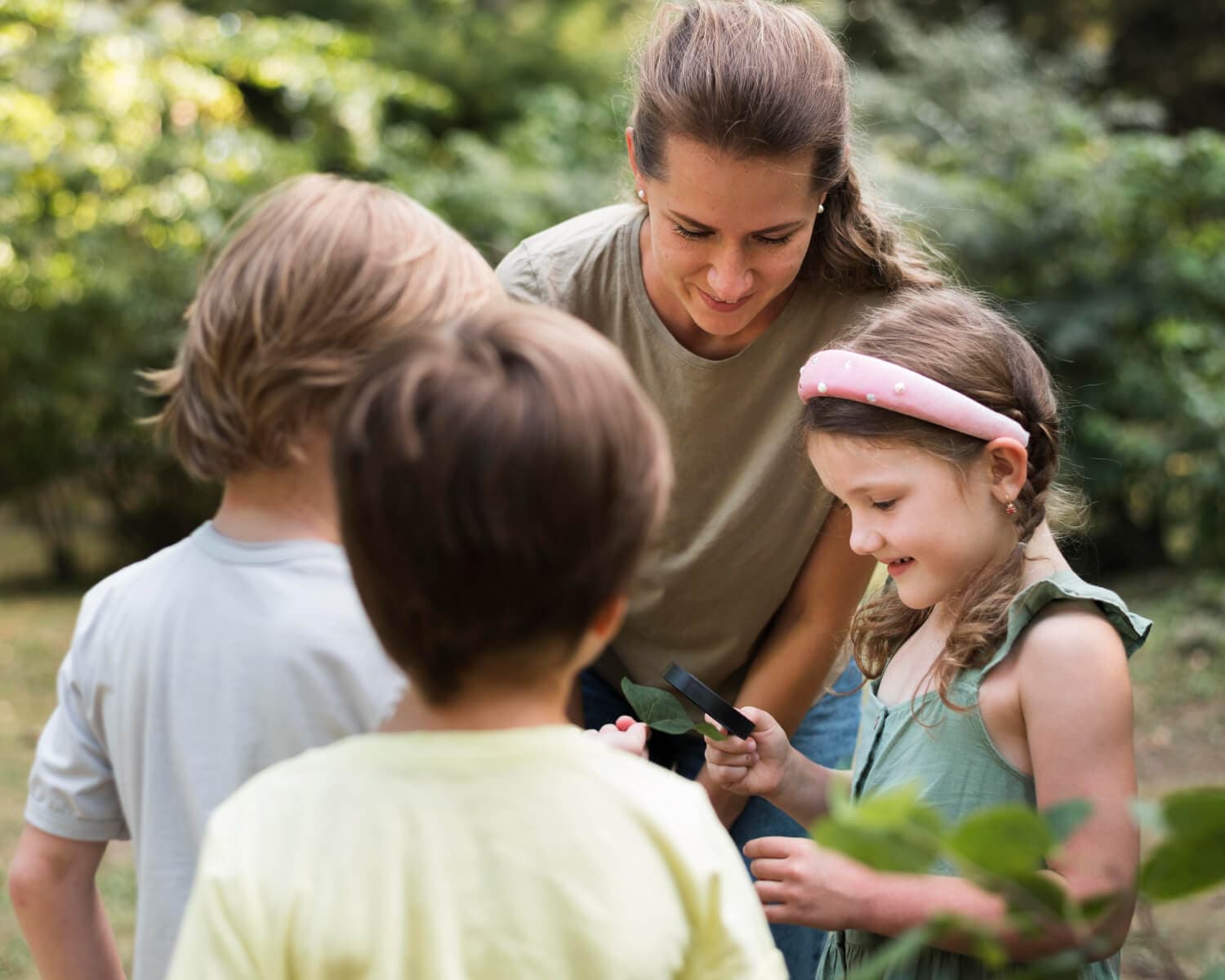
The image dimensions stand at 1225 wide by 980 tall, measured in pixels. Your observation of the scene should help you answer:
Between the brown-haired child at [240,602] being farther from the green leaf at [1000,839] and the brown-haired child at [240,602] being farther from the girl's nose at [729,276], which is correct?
the green leaf at [1000,839]

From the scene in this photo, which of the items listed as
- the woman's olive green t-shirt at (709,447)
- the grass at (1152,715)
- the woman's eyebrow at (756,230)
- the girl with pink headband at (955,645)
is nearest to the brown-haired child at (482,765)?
the girl with pink headband at (955,645)

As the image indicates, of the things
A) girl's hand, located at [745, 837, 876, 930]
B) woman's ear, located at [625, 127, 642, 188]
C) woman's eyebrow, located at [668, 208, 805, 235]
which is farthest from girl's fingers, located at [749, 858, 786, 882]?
woman's ear, located at [625, 127, 642, 188]

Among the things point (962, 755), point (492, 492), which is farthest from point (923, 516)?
point (492, 492)

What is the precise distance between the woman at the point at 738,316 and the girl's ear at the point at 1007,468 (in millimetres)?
399

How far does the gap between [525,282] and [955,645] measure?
97 cm

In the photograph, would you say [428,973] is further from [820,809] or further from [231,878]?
[820,809]

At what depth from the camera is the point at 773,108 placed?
207 cm

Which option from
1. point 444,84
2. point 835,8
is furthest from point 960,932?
point 835,8

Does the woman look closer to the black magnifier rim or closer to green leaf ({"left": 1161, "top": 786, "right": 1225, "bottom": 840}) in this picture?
the black magnifier rim

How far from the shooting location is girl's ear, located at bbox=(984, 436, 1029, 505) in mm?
1919

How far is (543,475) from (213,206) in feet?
23.4

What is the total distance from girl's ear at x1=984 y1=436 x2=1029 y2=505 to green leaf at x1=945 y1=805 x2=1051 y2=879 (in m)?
1.16

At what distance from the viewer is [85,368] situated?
7.67m

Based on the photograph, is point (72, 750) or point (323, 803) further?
point (72, 750)
